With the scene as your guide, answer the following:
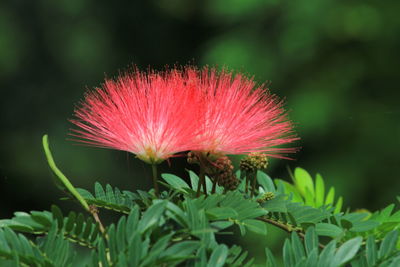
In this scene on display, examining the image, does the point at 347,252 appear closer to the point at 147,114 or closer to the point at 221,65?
the point at 147,114

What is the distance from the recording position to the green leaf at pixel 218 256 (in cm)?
93

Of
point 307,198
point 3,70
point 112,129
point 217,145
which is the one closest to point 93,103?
point 112,129

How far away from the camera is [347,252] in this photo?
0.95 meters

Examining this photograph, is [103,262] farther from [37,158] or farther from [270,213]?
[37,158]

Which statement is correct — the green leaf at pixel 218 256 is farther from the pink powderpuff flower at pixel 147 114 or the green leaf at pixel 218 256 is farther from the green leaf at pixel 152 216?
the pink powderpuff flower at pixel 147 114

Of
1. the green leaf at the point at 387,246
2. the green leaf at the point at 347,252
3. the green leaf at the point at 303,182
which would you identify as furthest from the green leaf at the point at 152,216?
the green leaf at the point at 303,182

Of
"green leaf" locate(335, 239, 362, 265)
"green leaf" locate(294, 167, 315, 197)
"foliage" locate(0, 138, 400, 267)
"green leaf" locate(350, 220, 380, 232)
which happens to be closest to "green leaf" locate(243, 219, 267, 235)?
"foliage" locate(0, 138, 400, 267)

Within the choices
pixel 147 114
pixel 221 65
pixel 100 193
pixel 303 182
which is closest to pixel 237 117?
pixel 147 114

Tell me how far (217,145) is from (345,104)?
3.12m

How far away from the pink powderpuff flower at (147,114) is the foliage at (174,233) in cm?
9

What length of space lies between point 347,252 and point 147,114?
421 mm

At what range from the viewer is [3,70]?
17.9ft

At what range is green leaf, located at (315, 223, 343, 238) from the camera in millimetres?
1113

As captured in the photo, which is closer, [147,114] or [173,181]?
[147,114]
